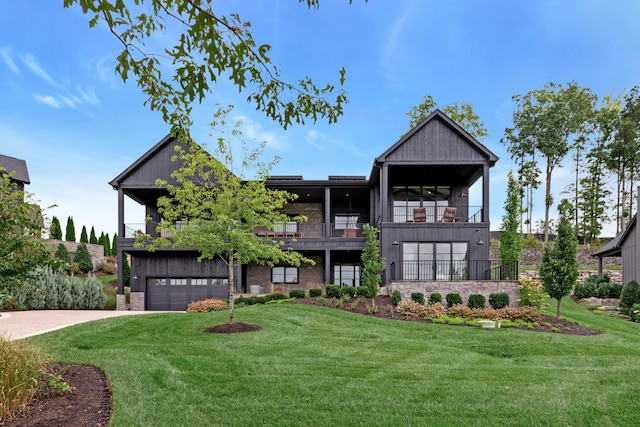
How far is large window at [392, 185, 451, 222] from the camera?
23.1 m

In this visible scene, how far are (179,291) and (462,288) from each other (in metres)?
13.8

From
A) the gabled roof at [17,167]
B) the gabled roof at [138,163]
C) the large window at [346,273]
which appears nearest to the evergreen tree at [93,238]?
the gabled roof at [17,167]

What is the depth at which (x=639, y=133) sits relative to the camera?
3591 centimetres

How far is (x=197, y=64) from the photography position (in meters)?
5.60

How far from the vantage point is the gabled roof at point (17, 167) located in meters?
31.9

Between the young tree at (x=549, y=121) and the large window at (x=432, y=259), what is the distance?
17971 mm

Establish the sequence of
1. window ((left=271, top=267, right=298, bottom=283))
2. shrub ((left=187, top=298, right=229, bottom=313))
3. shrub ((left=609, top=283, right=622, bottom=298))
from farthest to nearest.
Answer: window ((left=271, top=267, right=298, bottom=283))
shrub ((left=609, top=283, right=622, bottom=298))
shrub ((left=187, top=298, right=229, bottom=313))

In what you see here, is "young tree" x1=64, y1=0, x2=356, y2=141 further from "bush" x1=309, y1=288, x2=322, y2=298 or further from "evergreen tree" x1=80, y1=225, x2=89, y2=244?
"evergreen tree" x1=80, y1=225, x2=89, y2=244

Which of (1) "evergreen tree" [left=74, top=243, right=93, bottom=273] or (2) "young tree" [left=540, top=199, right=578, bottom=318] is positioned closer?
(2) "young tree" [left=540, top=199, right=578, bottom=318]

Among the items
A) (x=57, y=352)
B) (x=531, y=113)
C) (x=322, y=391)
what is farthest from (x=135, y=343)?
(x=531, y=113)

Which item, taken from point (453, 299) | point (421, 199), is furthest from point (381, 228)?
point (453, 299)

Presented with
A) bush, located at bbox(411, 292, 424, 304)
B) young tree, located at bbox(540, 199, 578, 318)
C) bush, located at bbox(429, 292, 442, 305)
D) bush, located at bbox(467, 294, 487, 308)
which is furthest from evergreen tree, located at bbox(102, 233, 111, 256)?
young tree, located at bbox(540, 199, 578, 318)

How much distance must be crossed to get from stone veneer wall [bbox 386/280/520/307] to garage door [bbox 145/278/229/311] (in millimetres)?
9657

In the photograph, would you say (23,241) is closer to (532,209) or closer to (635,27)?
(635,27)
